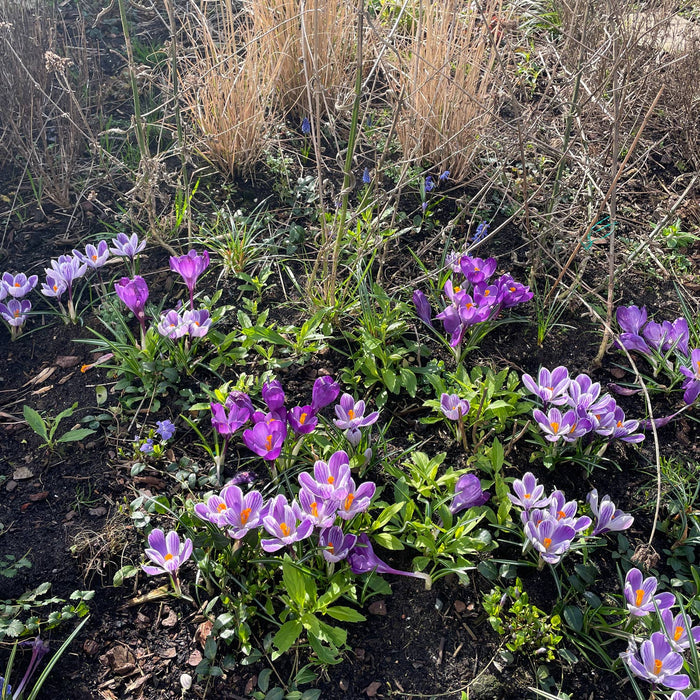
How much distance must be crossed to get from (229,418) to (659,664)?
4.09 ft

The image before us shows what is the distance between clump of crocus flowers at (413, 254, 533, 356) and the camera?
219cm

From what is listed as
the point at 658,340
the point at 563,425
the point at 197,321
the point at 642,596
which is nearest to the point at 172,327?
the point at 197,321

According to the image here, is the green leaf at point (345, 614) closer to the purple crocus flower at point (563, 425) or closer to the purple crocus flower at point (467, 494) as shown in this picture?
the purple crocus flower at point (467, 494)

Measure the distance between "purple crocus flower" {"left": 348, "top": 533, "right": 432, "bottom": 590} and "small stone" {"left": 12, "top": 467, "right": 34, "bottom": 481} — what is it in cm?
103

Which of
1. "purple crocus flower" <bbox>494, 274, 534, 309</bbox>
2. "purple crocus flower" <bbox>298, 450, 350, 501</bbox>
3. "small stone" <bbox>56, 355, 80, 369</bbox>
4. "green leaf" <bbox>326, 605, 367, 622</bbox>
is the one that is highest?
"purple crocus flower" <bbox>494, 274, 534, 309</bbox>

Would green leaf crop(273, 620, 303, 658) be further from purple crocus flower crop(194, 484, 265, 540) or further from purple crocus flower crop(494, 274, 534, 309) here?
purple crocus flower crop(494, 274, 534, 309)

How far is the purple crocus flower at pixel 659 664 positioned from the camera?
1.50m

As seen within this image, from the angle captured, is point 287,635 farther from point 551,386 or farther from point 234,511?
point 551,386

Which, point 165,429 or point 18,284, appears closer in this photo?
point 165,429

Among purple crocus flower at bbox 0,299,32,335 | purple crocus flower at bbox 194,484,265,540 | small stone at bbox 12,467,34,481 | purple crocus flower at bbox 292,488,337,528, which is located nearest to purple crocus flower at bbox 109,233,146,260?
purple crocus flower at bbox 0,299,32,335

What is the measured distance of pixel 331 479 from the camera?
1742 millimetres

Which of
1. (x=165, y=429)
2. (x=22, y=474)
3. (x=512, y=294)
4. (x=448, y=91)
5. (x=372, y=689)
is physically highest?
(x=448, y=91)

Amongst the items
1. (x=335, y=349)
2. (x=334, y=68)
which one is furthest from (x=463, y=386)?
(x=334, y=68)

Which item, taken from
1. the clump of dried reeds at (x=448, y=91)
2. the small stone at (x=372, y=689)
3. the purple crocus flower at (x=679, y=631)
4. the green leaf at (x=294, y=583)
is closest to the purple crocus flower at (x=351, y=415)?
the green leaf at (x=294, y=583)
